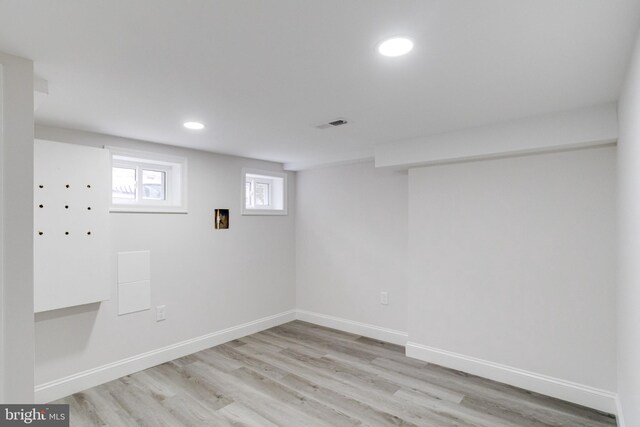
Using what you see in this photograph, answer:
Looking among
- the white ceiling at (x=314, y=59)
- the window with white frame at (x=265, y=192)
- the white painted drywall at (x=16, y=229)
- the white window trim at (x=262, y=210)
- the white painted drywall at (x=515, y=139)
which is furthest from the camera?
the window with white frame at (x=265, y=192)

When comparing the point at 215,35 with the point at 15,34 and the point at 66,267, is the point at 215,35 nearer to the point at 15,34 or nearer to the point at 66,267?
the point at 15,34

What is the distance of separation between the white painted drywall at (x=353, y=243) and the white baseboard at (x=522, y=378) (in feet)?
1.83

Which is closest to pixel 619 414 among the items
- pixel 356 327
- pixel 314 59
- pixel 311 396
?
pixel 311 396

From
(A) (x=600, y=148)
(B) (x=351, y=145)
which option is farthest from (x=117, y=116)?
(A) (x=600, y=148)

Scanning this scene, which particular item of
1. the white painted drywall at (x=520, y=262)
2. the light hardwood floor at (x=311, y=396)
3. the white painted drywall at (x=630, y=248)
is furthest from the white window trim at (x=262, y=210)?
the white painted drywall at (x=630, y=248)

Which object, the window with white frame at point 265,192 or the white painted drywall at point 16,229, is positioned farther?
the window with white frame at point 265,192

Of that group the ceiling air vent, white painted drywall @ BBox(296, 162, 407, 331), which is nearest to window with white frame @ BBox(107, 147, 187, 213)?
the ceiling air vent

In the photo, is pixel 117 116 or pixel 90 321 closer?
pixel 117 116

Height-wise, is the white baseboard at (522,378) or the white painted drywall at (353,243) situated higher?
the white painted drywall at (353,243)

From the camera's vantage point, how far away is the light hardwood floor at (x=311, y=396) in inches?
96.7

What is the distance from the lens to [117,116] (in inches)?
102

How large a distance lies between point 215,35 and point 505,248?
9.05ft

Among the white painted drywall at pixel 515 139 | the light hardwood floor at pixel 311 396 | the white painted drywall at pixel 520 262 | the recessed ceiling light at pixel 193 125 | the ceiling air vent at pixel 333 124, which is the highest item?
the ceiling air vent at pixel 333 124

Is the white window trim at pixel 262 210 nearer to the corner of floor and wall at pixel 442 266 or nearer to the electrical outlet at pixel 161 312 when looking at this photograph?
the corner of floor and wall at pixel 442 266
